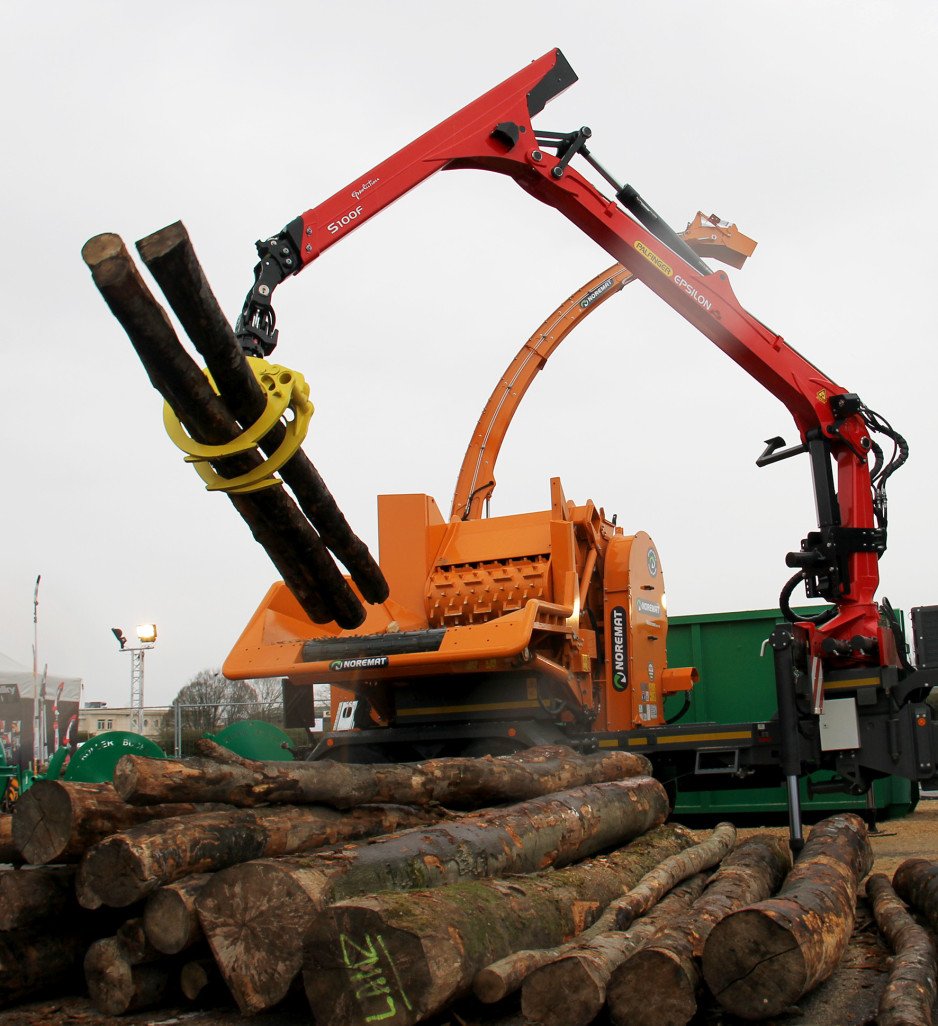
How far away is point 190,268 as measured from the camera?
5438 millimetres

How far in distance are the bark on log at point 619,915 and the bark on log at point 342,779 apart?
910 mm

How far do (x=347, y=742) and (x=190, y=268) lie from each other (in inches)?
189

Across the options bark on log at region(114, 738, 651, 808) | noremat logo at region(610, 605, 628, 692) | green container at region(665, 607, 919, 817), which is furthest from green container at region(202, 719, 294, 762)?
green container at region(665, 607, 919, 817)

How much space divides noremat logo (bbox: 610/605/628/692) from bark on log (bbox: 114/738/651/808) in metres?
2.08

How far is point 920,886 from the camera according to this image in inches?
215

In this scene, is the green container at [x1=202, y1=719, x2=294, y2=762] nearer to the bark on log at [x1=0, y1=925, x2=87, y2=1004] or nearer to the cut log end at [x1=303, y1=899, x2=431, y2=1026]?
the bark on log at [x1=0, y1=925, x2=87, y2=1004]

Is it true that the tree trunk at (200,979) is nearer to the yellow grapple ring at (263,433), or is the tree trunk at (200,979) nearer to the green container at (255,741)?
the yellow grapple ring at (263,433)

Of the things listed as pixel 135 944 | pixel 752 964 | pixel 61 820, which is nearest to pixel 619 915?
pixel 752 964

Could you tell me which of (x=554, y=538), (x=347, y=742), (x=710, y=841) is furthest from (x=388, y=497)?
(x=710, y=841)

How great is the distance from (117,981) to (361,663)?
4.26 meters

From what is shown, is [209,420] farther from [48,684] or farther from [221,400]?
[48,684]

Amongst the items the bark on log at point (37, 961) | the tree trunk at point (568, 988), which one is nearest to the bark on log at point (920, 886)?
the tree trunk at point (568, 988)

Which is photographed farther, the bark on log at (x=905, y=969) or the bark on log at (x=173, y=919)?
the bark on log at (x=173, y=919)

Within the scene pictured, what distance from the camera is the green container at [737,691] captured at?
11.9 metres
